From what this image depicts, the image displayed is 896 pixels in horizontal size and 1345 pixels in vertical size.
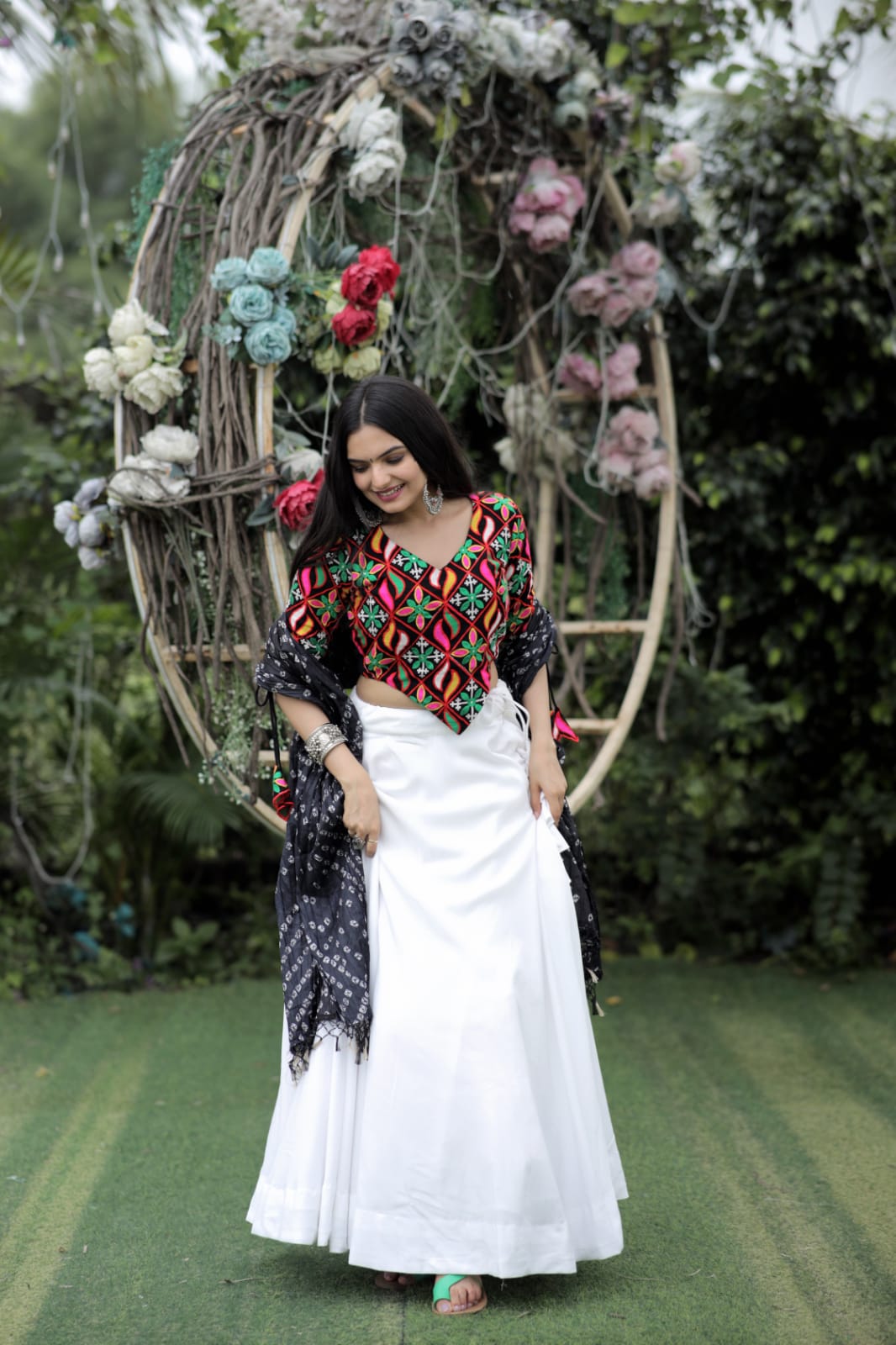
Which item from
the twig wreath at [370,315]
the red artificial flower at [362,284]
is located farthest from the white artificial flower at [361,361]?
the red artificial flower at [362,284]

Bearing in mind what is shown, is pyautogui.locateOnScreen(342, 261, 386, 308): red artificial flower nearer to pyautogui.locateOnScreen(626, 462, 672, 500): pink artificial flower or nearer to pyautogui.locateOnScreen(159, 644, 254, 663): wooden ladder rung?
pyautogui.locateOnScreen(159, 644, 254, 663): wooden ladder rung

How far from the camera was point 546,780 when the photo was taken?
7.67ft

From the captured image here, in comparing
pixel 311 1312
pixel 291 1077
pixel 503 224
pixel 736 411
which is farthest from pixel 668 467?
pixel 311 1312

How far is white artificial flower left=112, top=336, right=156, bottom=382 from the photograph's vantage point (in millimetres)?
2971

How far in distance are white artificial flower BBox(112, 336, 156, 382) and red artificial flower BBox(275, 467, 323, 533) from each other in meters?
0.45

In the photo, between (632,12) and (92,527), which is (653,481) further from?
(92,527)

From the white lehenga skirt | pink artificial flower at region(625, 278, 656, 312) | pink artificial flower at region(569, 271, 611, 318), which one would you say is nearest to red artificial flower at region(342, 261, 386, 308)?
pink artificial flower at region(569, 271, 611, 318)

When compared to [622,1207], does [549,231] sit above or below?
above

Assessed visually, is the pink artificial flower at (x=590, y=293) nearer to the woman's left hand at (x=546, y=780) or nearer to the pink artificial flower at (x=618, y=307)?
the pink artificial flower at (x=618, y=307)

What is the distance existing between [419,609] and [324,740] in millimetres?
268

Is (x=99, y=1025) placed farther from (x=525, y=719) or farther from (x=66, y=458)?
(x=525, y=719)

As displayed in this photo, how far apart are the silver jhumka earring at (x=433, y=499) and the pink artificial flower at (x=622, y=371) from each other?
1.50 metres

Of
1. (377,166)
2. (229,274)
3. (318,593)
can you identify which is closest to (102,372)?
(229,274)

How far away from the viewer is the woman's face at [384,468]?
7.20 feet
